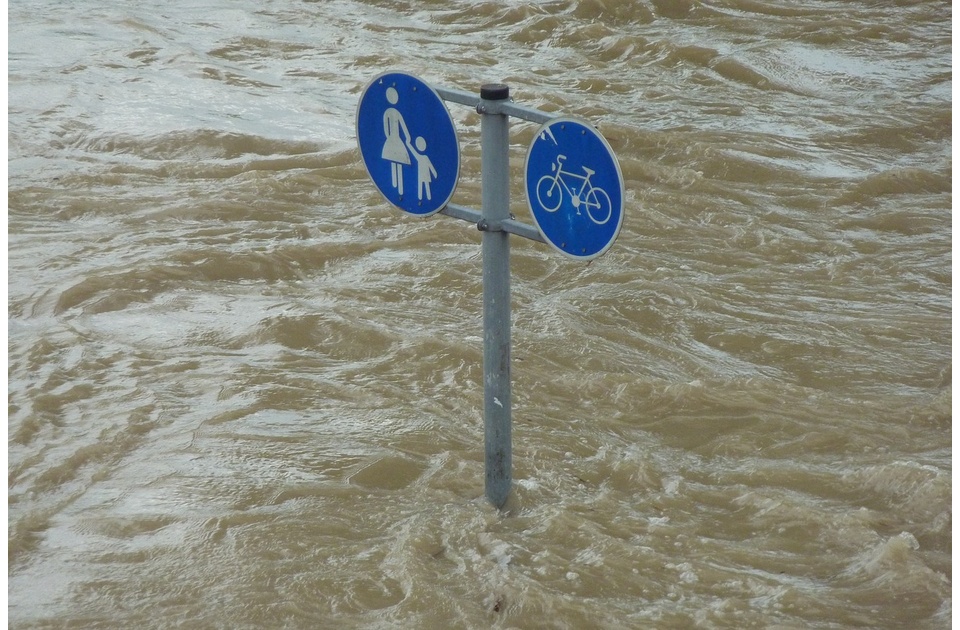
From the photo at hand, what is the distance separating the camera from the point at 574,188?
264 centimetres

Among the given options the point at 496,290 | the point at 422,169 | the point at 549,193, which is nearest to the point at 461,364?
the point at 496,290

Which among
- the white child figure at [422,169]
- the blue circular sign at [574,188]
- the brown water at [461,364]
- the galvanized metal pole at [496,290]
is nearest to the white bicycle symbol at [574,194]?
the blue circular sign at [574,188]

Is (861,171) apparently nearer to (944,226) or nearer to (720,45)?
(944,226)

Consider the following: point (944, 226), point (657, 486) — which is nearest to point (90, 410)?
point (657, 486)

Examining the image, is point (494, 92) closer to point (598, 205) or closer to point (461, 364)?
point (598, 205)

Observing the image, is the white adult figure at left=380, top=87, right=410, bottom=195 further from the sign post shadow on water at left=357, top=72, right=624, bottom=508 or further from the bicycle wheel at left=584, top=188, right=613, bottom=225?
the bicycle wheel at left=584, top=188, right=613, bottom=225

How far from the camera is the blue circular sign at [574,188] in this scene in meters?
2.56

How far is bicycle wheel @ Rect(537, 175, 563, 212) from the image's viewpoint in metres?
2.67

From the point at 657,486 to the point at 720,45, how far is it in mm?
6208

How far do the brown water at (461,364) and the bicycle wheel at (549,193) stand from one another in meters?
A: 1.04

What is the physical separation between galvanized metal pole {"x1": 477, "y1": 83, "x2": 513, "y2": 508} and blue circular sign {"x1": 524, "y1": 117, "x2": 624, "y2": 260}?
5.4 inches

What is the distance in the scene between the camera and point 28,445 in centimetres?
374

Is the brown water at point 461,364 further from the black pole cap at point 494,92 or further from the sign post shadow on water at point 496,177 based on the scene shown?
the black pole cap at point 494,92

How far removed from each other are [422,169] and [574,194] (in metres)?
0.47
